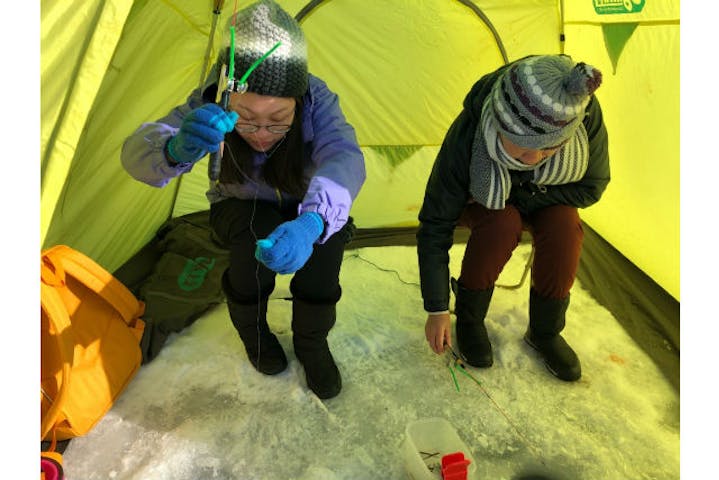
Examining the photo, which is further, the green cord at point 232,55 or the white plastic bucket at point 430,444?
the white plastic bucket at point 430,444

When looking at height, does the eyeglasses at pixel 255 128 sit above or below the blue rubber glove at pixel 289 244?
above

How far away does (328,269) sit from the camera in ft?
3.60

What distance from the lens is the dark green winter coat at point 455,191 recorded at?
1.13m

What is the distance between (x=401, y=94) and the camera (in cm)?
179

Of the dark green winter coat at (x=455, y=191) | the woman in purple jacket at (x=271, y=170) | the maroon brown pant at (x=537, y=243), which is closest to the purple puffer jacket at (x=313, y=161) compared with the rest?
the woman in purple jacket at (x=271, y=170)

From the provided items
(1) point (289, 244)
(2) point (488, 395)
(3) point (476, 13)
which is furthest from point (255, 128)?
(3) point (476, 13)

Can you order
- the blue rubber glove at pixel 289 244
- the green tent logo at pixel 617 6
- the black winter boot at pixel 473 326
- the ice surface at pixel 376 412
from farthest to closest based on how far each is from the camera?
1. the green tent logo at pixel 617 6
2. the black winter boot at pixel 473 326
3. the ice surface at pixel 376 412
4. the blue rubber glove at pixel 289 244

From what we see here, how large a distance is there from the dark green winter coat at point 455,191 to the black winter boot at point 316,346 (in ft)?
0.79

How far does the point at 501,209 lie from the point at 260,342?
25.7 inches

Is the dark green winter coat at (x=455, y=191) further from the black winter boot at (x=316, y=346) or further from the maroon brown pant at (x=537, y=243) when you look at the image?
the black winter boot at (x=316, y=346)

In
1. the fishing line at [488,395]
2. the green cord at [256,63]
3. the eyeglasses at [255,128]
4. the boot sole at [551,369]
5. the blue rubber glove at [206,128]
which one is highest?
the green cord at [256,63]

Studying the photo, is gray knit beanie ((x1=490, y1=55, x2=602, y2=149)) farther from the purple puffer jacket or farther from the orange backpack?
the orange backpack

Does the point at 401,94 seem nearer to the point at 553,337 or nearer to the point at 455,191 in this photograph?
the point at 455,191
